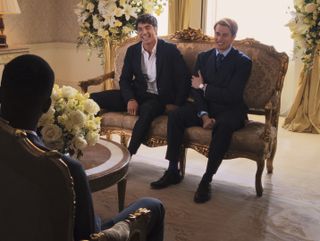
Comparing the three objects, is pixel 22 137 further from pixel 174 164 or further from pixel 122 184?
pixel 174 164

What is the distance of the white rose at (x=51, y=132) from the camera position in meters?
2.12

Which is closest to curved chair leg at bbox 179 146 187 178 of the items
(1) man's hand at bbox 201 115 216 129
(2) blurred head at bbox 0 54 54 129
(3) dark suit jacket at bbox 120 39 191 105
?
(1) man's hand at bbox 201 115 216 129

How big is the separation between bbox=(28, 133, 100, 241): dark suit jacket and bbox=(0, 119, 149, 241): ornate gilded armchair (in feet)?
0.23

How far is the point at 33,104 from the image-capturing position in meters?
1.29

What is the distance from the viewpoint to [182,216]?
2.81 m

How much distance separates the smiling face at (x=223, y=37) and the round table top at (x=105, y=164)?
3.70ft

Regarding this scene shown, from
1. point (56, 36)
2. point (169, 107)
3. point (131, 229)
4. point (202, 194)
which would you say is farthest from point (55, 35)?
point (131, 229)

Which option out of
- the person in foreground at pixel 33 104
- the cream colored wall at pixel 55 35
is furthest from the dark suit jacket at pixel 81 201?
the cream colored wall at pixel 55 35

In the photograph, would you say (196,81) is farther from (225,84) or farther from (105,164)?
(105,164)

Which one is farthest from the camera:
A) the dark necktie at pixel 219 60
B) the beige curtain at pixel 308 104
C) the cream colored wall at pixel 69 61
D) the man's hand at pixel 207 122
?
the cream colored wall at pixel 69 61

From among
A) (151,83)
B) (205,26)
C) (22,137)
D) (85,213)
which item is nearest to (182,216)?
(151,83)

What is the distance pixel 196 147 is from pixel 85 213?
196 cm

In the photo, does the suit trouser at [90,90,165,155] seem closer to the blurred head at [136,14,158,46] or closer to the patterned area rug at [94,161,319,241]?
the patterned area rug at [94,161,319,241]

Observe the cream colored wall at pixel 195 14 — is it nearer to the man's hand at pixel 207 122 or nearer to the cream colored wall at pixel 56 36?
the cream colored wall at pixel 56 36
